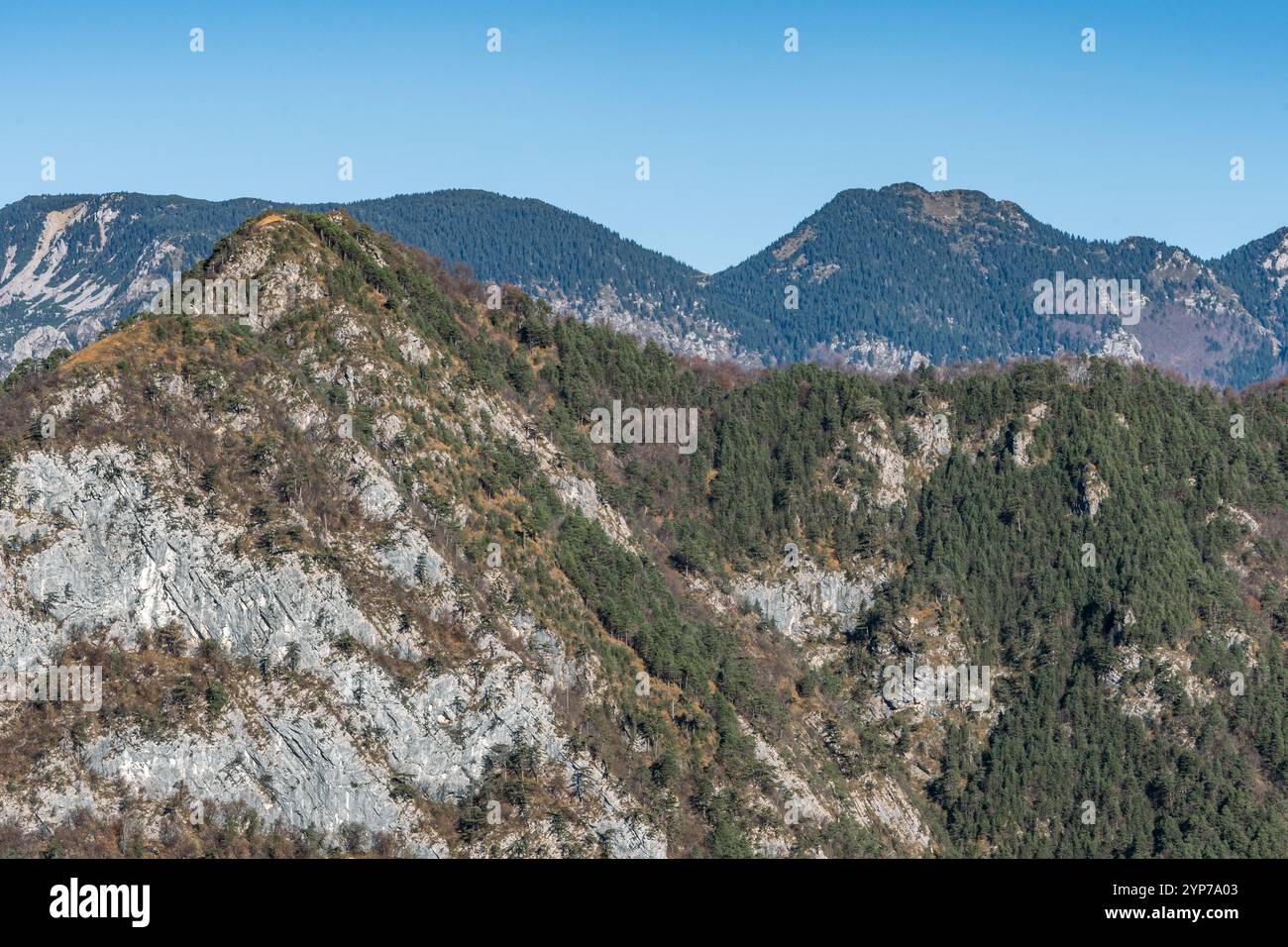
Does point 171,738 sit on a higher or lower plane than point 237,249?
lower

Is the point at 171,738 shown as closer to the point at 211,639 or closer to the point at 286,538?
the point at 211,639

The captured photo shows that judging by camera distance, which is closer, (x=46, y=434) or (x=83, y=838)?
(x=83, y=838)

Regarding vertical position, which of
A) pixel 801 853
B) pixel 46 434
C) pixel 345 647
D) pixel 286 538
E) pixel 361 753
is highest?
pixel 46 434

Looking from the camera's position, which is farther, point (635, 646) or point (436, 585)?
point (635, 646)

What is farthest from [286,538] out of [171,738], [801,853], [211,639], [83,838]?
[801,853]
